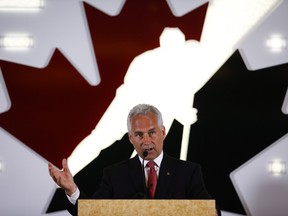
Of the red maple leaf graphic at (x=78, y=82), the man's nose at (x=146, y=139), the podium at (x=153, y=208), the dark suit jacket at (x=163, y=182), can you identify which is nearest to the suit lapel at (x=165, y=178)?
the dark suit jacket at (x=163, y=182)

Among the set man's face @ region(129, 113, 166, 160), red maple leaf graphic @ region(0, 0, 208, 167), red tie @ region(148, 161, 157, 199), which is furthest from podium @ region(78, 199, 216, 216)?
red maple leaf graphic @ region(0, 0, 208, 167)

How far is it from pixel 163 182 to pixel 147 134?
0.25m

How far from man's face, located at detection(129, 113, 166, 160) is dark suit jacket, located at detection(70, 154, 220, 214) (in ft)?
0.25

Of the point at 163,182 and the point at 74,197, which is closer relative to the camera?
the point at 74,197

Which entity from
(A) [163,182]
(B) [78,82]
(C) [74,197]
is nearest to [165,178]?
(A) [163,182]

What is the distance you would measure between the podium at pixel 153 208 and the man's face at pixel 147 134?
2.38ft

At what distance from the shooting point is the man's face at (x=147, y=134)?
2354 mm

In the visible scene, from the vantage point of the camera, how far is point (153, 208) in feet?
5.32

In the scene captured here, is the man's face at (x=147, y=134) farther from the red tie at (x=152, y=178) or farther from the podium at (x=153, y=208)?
the podium at (x=153, y=208)

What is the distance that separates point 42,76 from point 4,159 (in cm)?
65

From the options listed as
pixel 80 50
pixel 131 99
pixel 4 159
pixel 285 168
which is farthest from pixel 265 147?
pixel 4 159

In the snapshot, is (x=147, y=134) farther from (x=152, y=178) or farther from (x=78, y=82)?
(x=78, y=82)

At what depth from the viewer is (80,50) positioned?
338cm

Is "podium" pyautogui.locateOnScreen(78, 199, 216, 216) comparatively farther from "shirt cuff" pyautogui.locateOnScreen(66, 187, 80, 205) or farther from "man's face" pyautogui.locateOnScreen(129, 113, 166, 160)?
Result: "man's face" pyautogui.locateOnScreen(129, 113, 166, 160)
